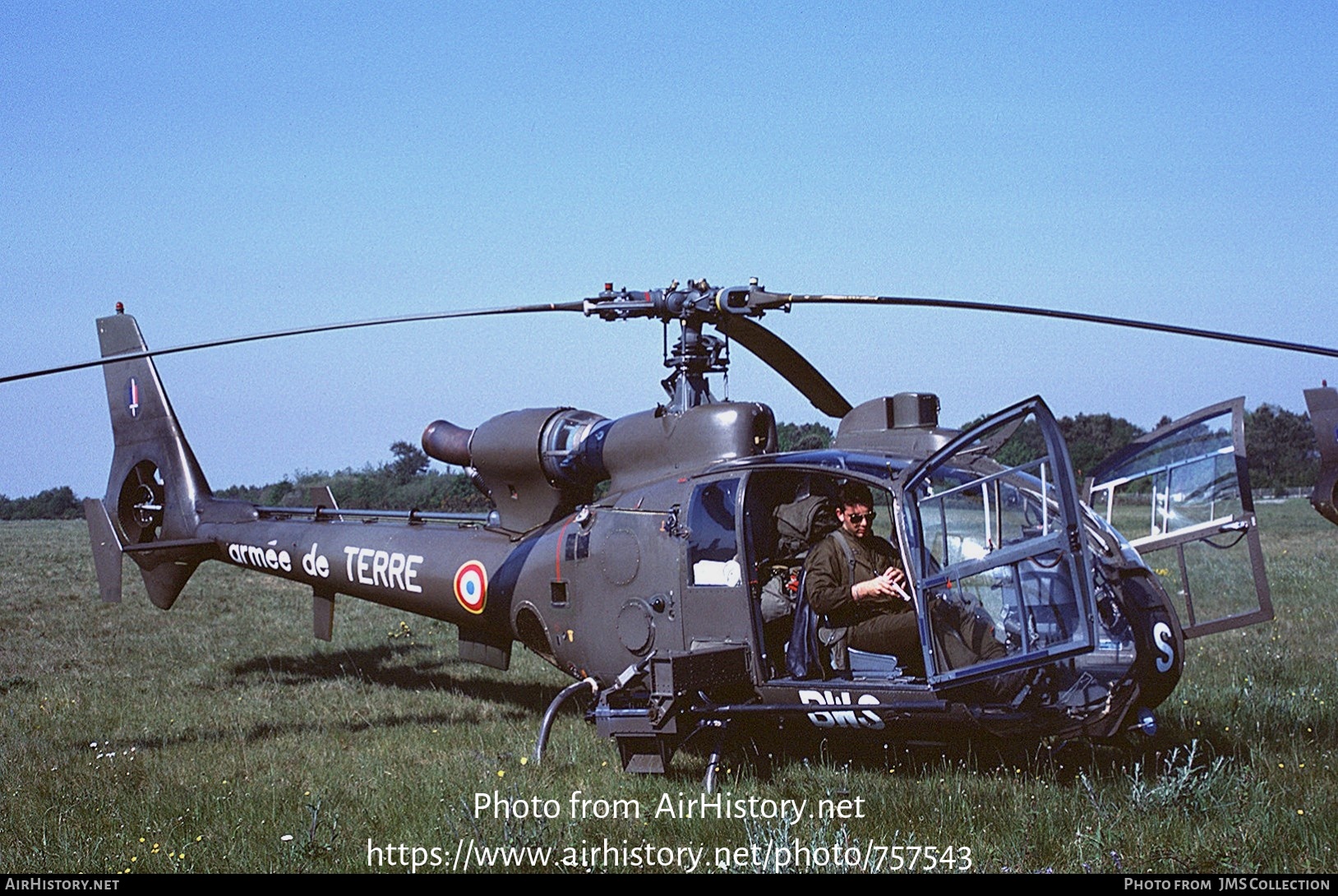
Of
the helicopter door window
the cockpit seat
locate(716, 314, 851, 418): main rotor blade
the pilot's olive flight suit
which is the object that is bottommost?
the cockpit seat

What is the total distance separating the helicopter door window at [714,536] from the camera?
7.03 m

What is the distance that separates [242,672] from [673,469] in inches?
257

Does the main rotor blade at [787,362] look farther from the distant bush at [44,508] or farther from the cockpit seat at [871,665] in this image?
the distant bush at [44,508]

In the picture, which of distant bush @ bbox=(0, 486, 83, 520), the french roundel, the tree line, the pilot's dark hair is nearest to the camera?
the pilot's dark hair

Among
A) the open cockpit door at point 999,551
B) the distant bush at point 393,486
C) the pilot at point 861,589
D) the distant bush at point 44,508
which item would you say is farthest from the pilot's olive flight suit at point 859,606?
the distant bush at point 44,508

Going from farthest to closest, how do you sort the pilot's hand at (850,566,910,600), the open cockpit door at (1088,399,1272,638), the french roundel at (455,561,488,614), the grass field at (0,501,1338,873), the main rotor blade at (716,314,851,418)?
1. the french roundel at (455,561,488,614)
2. the main rotor blade at (716,314,851,418)
3. the pilot's hand at (850,566,910,600)
4. the open cockpit door at (1088,399,1272,638)
5. the grass field at (0,501,1338,873)

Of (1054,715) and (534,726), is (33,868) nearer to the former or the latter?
(534,726)

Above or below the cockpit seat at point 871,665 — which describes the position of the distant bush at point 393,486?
above

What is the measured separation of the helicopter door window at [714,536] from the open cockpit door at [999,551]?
132 cm

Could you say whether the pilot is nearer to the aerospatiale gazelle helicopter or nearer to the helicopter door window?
the aerospatiale gazelle helicopter

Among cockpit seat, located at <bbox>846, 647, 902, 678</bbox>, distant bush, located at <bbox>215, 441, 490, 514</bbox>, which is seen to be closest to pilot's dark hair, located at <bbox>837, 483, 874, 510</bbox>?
cockpit seat, located at <bbox>846, 647, 902, 678</bbox>

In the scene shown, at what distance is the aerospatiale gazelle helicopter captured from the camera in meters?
5.85

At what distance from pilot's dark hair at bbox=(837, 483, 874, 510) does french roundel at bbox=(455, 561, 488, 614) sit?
3.31 metres

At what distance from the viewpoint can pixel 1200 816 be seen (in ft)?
A: 18.8
